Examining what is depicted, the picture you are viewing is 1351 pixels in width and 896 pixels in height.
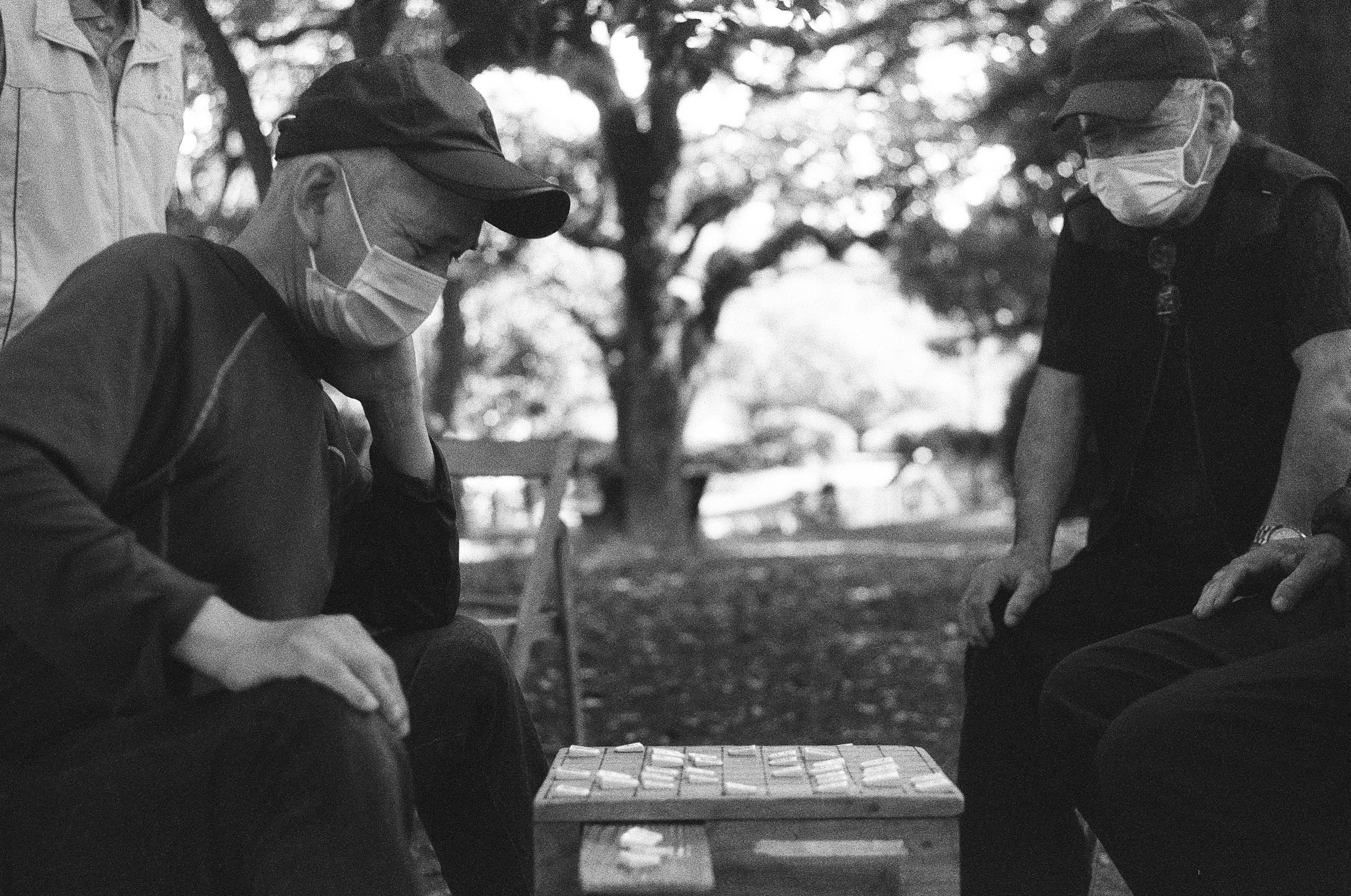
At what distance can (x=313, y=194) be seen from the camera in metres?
2.53

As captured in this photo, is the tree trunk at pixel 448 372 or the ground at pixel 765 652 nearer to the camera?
the ground at pixel 765 652

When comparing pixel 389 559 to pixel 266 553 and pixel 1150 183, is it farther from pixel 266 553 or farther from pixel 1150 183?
pixel 1150 183

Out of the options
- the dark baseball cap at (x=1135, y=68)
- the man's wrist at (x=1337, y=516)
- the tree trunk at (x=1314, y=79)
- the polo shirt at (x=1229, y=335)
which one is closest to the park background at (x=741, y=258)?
the tree trunk at (x=1314, y=79)

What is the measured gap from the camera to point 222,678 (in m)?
2.06

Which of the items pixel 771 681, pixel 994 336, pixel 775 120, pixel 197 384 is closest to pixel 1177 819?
pixel 197 384

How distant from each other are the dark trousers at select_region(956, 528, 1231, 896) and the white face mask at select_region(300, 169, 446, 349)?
5.09 ft

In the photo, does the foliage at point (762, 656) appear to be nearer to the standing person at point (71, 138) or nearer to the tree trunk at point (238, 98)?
the tree trunk at point (238, 98)

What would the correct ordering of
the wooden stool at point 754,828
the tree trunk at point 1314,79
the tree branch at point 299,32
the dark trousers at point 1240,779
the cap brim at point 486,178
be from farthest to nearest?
the tree branch at point 299,32
the tree trunk at point 1314,79
the dark trousers at point 1240,779
the cap brim at point 486,178
the wooden stool at point 754,828

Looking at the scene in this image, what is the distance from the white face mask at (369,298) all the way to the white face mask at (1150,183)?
1727 mm

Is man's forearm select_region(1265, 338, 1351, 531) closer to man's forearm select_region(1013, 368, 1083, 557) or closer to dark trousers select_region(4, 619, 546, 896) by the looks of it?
man's forearm select_region(1013, 368, 1083, 557)

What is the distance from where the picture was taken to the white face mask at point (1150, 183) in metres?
3.56

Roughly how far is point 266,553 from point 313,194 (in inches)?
22.8

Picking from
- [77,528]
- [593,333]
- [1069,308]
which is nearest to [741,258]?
[593,333]

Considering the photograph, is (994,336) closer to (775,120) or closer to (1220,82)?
(775,120)
